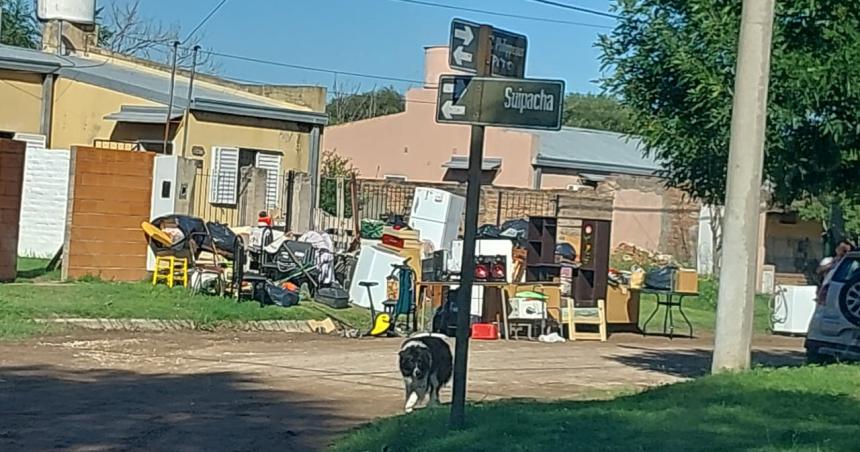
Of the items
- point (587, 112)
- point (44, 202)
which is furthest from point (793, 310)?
point (587, 112)

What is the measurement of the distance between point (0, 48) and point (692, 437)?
1041 inches

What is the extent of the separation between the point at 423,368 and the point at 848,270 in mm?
6312

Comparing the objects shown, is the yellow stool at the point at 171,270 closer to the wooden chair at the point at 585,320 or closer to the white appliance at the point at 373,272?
the white appliance at the point at 373,272

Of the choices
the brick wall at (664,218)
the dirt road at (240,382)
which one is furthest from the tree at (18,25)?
the dirt road at (240,382)

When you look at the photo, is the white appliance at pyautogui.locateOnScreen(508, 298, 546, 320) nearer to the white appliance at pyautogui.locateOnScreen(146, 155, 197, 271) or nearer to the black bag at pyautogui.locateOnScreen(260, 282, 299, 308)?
the black bag at pyautogui.locateOnScreen(260, 282, 299, 308)

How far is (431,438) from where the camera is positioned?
921 centimetres

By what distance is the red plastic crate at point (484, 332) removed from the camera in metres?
21.3

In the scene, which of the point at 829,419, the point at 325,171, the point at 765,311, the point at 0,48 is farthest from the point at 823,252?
the point at 829,419

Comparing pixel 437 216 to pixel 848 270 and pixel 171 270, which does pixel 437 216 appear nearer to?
pixel 171 270

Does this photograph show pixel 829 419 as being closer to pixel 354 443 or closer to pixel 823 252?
pixel 354 443

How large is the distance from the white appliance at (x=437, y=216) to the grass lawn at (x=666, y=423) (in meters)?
16.3

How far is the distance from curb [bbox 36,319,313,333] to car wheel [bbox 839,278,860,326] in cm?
833

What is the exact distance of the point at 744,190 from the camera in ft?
42.0

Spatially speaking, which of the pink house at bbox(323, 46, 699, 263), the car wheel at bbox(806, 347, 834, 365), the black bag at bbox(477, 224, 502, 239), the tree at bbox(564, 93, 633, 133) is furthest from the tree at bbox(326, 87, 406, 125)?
the car wheel at bbox(806, 347, 834, 365)
